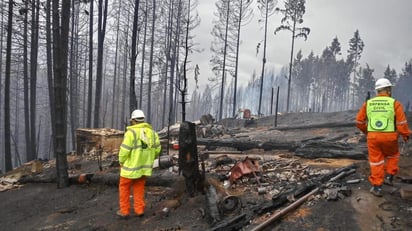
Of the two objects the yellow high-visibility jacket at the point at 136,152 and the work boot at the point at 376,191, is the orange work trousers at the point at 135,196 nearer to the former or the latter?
the yellow high-visibility jacket at the point at 136,152

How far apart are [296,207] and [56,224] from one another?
4.47m

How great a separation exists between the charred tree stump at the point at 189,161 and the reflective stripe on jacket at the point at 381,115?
319 centimetres

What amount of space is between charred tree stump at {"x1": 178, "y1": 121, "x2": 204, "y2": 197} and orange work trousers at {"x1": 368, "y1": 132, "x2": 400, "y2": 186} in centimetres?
309

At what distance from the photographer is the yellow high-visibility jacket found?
17.7 feet

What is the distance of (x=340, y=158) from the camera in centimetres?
868

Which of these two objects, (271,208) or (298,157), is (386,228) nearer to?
(271,208)

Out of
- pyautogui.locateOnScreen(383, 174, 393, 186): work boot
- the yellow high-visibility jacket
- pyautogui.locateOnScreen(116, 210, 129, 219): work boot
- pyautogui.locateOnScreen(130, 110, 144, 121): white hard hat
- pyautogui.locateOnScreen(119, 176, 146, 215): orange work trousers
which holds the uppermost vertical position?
pyautogui.locateOnScreen(130, 110, 144, 121): white hard hat

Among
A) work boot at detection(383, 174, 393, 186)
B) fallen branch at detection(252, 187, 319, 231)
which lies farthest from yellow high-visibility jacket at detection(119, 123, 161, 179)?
work boot at detection(383, 174, 393, 186)

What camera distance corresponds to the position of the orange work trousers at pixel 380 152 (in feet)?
16.4

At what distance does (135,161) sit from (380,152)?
4.17m

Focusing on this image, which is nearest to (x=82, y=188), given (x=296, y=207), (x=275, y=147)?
(x=296, y=207)

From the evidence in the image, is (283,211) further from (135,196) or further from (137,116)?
(137,116)

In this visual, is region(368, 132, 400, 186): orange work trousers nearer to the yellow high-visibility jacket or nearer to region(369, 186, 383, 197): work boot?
region(369, 186, 383, 197): work boot

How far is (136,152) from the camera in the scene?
5457mm
